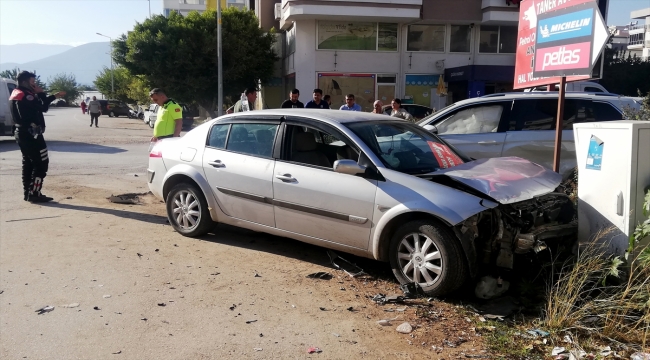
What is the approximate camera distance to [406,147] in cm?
555

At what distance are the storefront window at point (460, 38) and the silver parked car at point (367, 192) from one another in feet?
72.5

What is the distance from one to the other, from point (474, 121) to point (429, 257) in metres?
3.96

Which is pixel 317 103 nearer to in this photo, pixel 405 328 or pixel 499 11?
pixel 405 328

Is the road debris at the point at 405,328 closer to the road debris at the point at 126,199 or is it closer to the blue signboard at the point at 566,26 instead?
the blue signboard at the point at 566,26

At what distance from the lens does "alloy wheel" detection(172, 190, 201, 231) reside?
652 cm

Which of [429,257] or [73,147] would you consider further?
[73,147]

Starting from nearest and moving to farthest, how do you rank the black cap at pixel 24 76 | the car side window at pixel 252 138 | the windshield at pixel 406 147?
1. the windshield at pixel 406 147
2. the car side window at pixel 252 138
3. the black cap at pixel 24 76

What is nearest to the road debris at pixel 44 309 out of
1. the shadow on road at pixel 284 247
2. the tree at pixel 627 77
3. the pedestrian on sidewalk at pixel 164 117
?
the shadow on road at pixel 284 247

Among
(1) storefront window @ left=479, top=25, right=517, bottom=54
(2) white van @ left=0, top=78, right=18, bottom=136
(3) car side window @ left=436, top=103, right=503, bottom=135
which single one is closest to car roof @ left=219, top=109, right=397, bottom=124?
Answer: (3) car side window @ left=436, top=103, right=503, bottom=135

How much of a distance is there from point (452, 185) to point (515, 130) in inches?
137

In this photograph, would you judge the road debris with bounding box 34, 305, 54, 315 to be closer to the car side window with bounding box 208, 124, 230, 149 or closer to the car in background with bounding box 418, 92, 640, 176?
the car side window with bounding box 208, 124, 230, 149

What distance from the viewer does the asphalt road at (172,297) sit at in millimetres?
3865

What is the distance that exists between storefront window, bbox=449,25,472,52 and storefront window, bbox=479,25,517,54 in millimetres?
657

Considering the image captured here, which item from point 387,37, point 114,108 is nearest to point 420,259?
point 387,37
